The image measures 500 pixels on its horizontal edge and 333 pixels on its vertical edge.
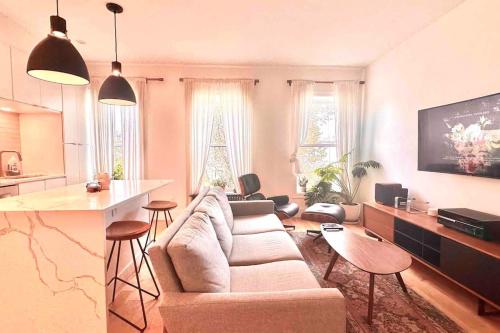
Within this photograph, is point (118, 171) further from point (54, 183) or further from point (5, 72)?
point (5, 72)

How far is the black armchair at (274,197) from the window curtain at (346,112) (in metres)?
1.48

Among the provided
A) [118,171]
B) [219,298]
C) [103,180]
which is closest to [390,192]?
[219,298]

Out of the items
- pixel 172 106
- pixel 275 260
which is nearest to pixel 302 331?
pixel 275 260

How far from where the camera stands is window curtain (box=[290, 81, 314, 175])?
4531 millimetres

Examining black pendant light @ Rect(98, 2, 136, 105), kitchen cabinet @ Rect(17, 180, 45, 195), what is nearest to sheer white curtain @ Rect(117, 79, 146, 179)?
kitchen cabinet @ Rect(17, 180, 45, 195)

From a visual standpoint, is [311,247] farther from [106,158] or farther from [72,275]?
[106,158]

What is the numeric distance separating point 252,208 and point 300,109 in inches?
86.1

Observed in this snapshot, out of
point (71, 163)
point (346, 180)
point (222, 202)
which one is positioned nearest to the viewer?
point (222, 202)

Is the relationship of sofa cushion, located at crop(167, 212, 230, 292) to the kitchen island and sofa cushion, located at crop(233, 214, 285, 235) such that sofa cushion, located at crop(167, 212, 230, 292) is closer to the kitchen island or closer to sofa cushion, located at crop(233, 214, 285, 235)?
the kitchen island

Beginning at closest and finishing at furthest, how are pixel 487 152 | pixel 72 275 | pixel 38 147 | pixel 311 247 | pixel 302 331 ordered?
pixel 302 331, pixel 72 275, pixel 487 152, pixel 311 247, pixel 38 147

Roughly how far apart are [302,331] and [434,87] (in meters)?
3.20

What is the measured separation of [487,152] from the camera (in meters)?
2.36

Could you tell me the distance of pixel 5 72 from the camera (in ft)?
9.30

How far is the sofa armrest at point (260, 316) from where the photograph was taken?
1202mm
